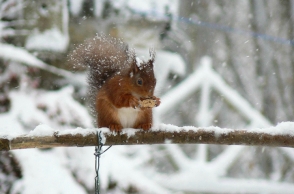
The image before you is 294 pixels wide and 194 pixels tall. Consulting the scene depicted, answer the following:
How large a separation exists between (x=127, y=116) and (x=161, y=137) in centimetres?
27

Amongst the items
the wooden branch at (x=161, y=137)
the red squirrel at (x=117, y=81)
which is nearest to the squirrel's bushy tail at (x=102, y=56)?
the red squirrel at (x=117, y=81)

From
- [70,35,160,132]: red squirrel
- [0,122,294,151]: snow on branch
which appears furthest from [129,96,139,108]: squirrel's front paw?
[0,122,294,151]: snow on branch

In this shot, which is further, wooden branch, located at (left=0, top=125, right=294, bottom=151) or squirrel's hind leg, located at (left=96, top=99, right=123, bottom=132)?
squirrel's hind leg, located at (left=96, top=99, right=123, bottom=132)

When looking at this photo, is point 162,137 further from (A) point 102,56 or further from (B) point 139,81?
(A) point 102,56

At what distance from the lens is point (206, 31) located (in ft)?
23.9

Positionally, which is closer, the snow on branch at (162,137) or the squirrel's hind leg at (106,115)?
the snow on branch at (162,137)

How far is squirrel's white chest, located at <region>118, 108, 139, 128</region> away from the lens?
1.71m

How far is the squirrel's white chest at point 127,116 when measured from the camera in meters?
1.71

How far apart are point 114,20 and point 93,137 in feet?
10.7

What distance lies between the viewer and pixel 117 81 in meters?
1.69

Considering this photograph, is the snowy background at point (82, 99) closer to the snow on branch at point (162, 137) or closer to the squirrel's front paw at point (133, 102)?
the snow on branch at point (162, 137)

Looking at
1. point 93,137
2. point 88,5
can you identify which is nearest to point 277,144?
point 93,137

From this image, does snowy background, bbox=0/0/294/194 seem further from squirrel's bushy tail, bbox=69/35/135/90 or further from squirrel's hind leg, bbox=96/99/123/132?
squirrel's hind leg, bbox=96/99/123/132

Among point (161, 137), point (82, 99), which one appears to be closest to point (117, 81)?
point (161, 137)
